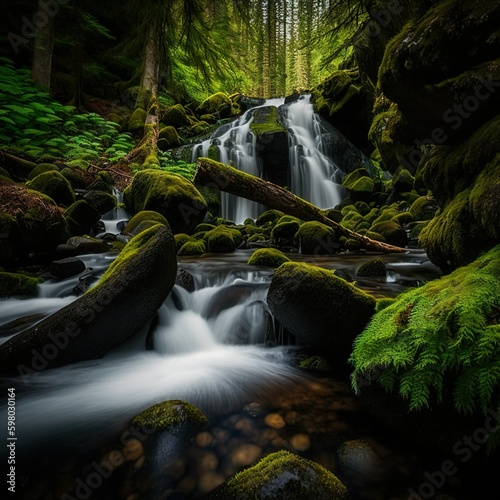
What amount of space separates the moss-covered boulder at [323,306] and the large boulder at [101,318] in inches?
55.8

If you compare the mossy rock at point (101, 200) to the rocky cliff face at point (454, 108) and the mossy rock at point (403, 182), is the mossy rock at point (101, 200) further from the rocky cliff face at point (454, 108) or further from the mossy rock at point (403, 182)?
the mossy rock at point (403, 182)

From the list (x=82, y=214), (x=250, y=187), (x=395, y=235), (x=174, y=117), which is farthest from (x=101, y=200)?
(x=174, y=117)

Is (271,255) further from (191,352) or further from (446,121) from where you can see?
(446,121)

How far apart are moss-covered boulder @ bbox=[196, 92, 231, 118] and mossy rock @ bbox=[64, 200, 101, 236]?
55.7 ft

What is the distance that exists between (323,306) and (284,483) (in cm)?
178

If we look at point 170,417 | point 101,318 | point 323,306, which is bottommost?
point 170,417

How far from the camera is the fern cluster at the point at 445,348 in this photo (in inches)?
66.1

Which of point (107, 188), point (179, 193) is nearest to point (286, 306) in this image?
point (179, 193)

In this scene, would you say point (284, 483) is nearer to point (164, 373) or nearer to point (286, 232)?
point (164, 373)

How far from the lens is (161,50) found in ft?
14.7

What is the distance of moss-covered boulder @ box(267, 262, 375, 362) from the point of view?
10.2 feet

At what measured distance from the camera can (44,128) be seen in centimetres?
1271

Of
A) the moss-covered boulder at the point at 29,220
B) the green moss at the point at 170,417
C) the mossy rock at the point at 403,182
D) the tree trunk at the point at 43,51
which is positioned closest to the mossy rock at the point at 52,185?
the moss-covered boulder at the point at 29,220

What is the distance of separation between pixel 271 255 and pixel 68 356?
4154 millimetres
